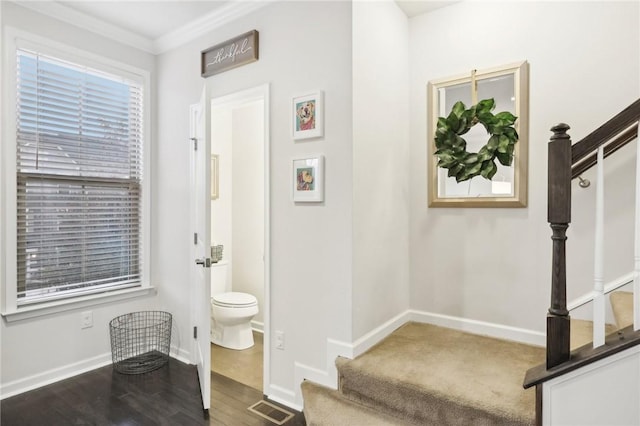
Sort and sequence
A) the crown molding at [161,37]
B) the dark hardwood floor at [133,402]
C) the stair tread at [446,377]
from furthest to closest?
the crown molding at [161,37] < the dark hardwood floor at [133,402] < the stair tread at [446,377]

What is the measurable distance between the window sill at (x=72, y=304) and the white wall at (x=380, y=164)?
2.02 metres

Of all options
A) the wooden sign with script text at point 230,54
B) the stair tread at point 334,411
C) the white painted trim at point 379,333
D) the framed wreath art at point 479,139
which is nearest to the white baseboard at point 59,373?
the stair tread at point 334,411

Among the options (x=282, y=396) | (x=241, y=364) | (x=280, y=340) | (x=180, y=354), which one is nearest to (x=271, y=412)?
(x=282, y=396)

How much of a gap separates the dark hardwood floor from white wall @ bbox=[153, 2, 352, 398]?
0.28 metres

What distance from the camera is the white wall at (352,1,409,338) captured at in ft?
6.99

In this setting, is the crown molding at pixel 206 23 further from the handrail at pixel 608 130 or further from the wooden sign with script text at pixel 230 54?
the handrail at pixel 608 130

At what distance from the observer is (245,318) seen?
126 inches

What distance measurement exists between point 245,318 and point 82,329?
Answer: 4.00 ft

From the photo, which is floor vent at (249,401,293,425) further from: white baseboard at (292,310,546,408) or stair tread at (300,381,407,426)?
stair tread at (300,381,407,426)

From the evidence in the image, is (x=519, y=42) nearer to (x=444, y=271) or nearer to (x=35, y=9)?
(x=444, y=271)

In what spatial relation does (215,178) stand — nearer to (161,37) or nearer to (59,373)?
(161,37)

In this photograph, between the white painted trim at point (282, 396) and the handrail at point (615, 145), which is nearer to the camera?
the handrail at point (615, 145)

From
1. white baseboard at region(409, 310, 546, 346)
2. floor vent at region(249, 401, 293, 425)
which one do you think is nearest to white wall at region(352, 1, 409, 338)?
white baseboard at region(409, 310, 546, 346)

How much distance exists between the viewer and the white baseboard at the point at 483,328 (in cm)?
229
